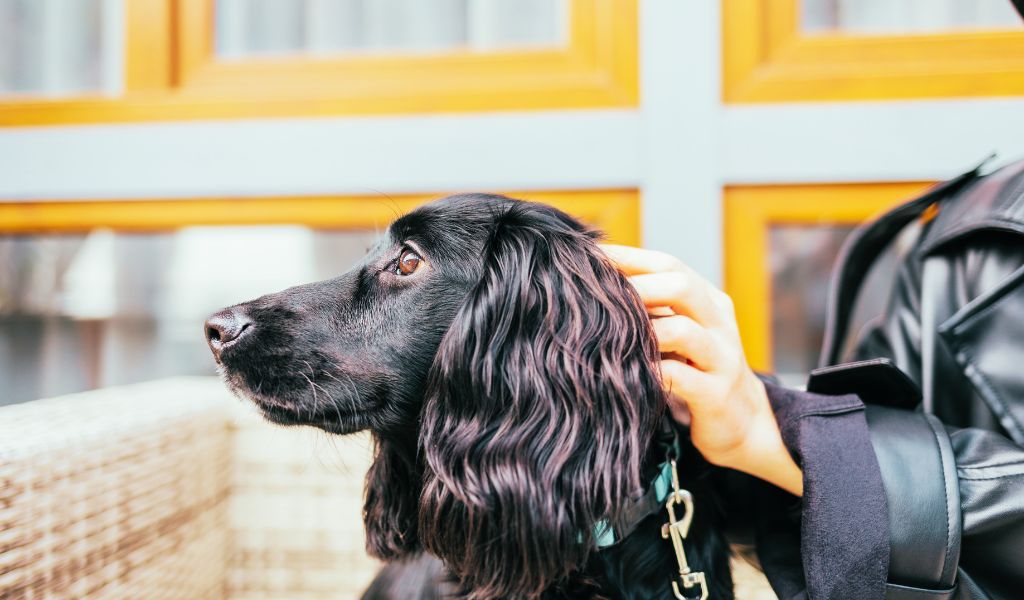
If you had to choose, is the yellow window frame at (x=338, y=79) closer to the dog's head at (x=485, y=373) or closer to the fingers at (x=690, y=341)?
the dog's head at (x=485, y=373)

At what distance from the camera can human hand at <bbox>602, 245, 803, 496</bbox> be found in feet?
2.27

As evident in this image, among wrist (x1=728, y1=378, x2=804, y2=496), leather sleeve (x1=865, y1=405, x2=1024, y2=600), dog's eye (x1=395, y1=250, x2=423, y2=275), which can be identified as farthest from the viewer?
dog's eye (x1=395, y1=250, x2=423, y2=275)

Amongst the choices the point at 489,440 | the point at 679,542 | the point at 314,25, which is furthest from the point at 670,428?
the point at 314,25

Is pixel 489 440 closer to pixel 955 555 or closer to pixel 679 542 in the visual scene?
pixel 679 542

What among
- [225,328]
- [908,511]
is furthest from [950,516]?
[225,328]

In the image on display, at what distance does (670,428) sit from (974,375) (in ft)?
1.24

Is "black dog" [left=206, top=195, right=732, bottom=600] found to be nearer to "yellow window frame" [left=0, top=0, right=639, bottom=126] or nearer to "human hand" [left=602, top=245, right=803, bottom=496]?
"human hand" [left=602, top=245, right=803, bottom=496]

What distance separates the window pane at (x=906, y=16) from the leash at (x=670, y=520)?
1.21m

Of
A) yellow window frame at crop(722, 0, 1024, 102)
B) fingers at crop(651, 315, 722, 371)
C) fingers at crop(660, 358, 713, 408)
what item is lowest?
fingers at crop(660, 358, 713, 408)

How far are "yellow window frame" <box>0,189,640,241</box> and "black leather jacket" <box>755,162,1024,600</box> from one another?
599 mm

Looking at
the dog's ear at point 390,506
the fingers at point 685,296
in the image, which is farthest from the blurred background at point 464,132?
the fingers at point 685,296

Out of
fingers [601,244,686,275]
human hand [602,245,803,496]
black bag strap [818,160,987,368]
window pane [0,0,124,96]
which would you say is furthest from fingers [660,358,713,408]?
window pane [0,0,124,96]

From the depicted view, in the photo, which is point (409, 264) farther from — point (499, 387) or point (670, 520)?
point (670, 520)

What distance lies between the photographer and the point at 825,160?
134cm
